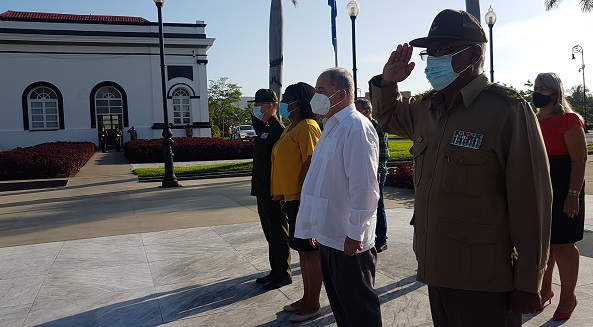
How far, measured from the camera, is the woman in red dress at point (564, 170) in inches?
145

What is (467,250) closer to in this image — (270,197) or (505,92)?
(505,92)

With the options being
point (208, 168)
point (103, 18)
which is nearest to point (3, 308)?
point (208, 168)

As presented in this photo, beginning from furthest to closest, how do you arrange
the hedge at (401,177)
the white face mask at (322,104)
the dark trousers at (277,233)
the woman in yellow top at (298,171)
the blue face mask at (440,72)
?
the hedge at (401,177) → the dark trousers at (277,233) → the woman in yellow top at (298,171) → the white face mask at (322,104) → the blue face mask at (440,72)

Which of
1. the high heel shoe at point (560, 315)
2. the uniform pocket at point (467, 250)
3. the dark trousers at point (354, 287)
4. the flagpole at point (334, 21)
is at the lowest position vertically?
the high heel shoe at point (560, 315)

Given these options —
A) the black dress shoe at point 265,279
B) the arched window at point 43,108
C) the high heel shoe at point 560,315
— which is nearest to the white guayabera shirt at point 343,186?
the high heel shoe at point 560,315

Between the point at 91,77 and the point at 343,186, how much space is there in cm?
3343

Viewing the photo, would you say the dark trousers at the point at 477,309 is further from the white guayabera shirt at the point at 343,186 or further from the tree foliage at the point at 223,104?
the tree foliage at the point at 223,104

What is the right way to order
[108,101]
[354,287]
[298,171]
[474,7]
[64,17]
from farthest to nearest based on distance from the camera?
[64,17], [108,101], [474,7], [298,171], [354,287]

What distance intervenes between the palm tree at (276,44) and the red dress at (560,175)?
12466mm

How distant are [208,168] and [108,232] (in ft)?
35.0

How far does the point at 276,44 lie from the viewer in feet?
52.6

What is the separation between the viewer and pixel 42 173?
1753 centimetres

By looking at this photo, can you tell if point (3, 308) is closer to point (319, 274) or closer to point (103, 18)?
point (319, 274)

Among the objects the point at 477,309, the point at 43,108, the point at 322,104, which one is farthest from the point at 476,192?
the point at 43,108
